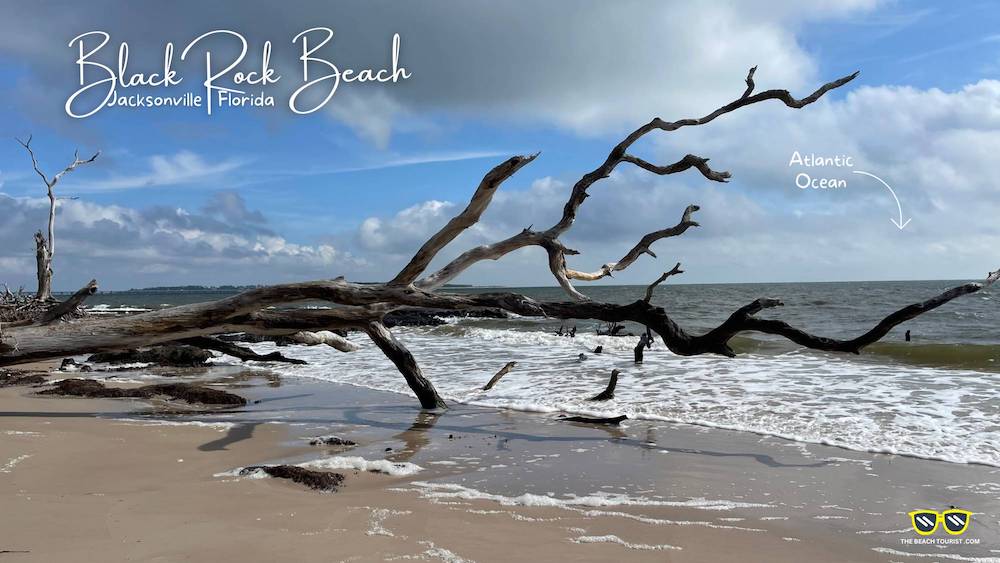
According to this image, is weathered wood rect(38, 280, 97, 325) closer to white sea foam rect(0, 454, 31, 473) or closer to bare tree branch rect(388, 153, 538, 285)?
white sea foam rect(0, 454, 31, 473)

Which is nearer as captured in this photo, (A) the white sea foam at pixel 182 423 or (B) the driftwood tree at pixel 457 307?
(B) the driftwood tree at pixel 457 307

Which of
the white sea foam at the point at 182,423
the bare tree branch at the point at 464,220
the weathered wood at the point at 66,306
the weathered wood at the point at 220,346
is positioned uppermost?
the bare tree branch at the point at 464,220

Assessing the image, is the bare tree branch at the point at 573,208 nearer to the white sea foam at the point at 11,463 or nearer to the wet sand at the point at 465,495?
the wet sand at the point at 465,495

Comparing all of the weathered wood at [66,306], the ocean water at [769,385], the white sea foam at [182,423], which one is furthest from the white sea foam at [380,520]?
the weathered wood at [66,306]

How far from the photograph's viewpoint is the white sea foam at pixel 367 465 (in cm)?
501

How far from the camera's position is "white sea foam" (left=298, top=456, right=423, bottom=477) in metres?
5.01

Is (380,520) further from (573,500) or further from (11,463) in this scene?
(11,463)

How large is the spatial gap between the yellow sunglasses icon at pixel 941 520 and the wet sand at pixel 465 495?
0.29 ft

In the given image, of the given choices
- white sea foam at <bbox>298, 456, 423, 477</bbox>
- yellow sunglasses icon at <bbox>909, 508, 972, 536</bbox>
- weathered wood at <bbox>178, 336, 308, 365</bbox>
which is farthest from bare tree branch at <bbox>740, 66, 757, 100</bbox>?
weathered wood at <bbox>178, 336, 308, 365</bbox>

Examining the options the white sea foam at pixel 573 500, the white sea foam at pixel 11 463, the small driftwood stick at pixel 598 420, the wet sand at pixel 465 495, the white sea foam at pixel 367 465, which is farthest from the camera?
the small driftwood stick at pixel 598 420

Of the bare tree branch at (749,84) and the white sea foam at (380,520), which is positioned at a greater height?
the bare tree branch at (749,84)

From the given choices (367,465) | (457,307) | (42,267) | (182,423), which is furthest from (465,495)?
(42,267)

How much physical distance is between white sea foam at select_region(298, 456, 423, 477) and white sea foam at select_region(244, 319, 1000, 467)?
356 centimetres

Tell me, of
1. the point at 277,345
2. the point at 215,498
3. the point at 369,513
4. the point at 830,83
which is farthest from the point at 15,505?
the point at 277,345
